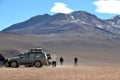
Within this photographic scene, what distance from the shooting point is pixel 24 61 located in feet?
130

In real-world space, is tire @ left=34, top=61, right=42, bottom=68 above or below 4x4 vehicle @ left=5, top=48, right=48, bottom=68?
below

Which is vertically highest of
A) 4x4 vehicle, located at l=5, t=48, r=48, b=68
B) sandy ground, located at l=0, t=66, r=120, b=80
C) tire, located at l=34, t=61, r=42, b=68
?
4x4 vehicle, located at l=5, t=48, r=48, b=68

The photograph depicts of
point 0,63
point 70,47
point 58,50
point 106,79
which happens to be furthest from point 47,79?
point 70,47

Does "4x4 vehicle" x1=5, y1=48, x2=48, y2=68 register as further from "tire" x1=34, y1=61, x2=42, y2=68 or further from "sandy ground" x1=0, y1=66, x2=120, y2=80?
"sandy ground" x1=0, y1=66, x2=120, y2=80

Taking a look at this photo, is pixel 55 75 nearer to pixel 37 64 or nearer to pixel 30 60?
pixel 37 64

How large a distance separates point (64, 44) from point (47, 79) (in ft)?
518

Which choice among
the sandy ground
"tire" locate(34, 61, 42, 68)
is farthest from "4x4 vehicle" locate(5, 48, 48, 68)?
the sandy ground

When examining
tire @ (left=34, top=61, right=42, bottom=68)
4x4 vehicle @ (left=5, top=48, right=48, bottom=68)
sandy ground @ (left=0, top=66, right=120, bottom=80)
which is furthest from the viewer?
4x4 vehicle @ (left=5, top=48, right=48, bottom=68)

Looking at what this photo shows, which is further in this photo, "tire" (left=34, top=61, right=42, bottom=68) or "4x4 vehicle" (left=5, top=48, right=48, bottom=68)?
"4x4 vehicle" (left=5, top=48, right=48, bottom=68)

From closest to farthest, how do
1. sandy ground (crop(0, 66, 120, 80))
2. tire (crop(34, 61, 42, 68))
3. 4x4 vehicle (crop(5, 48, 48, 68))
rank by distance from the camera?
sandy ground (crop(0, 66, 120, 80)) < tire (crop(34, 61, 42, 68)) < 4x4 vehicle (crop(5, 48, 48, 68))

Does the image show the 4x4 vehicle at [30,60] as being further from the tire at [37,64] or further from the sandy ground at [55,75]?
the sandy ground at [55,75]

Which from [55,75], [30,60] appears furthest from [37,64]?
[55,75]

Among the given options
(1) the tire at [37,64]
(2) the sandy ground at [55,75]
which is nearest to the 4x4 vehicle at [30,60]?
(1) the tire at [37,64]

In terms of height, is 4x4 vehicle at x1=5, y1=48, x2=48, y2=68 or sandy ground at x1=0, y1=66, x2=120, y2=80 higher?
4x4 vehicle at x1=5, y1=48, x2=48, y2=68
